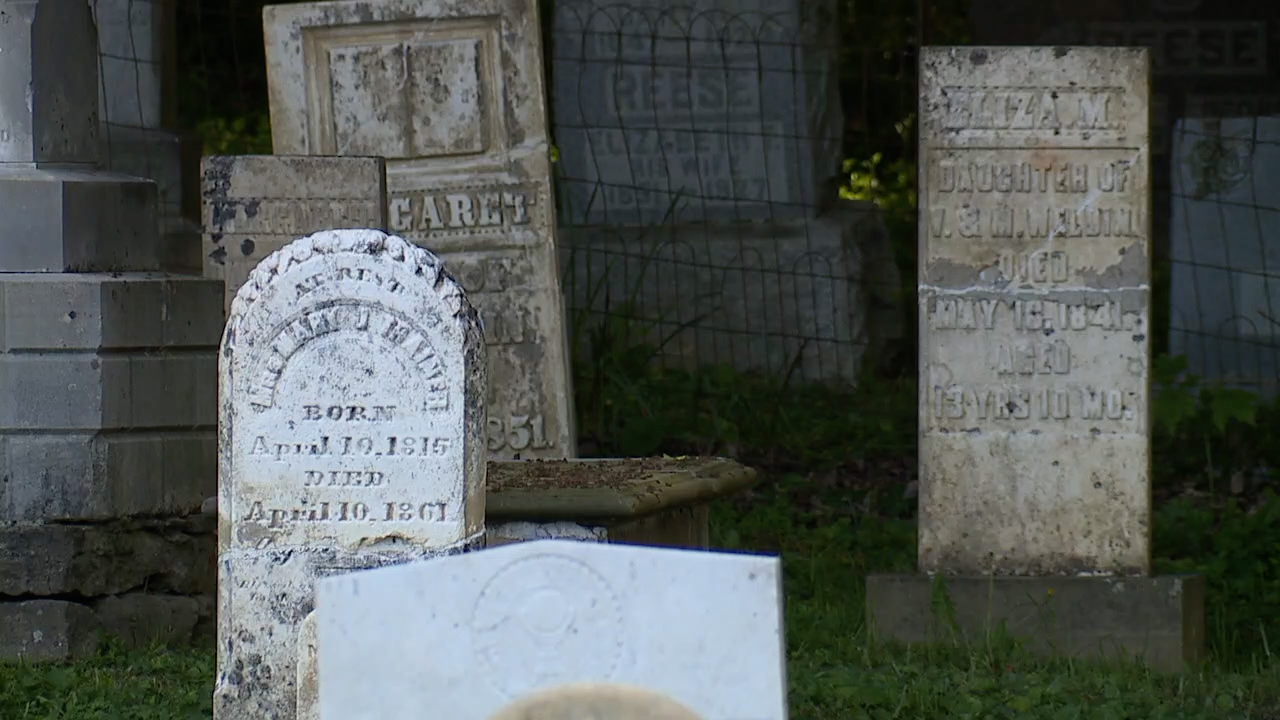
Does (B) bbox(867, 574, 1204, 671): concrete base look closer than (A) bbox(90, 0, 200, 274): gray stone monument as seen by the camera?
Yes

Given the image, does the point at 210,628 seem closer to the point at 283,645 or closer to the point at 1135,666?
the point at 283,645

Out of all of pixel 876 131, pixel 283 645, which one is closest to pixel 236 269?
pixel 283 645

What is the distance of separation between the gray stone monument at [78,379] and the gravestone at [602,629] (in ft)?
8.07

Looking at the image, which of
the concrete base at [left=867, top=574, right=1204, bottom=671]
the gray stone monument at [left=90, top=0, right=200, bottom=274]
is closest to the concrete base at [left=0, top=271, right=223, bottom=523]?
the concrete base at [left=867, top=574, right=1204, bottom=671]

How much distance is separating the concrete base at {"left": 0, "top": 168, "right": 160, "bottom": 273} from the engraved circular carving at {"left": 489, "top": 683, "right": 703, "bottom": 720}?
8.92ft

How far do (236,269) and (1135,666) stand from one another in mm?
2897

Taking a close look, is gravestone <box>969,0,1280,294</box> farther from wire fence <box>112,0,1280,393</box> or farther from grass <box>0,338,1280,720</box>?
grass <box>0,338,1280,720</box>

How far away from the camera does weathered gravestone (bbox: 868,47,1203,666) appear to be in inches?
206

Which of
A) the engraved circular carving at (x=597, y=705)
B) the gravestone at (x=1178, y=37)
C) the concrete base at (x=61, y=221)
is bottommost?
the engraved circular carving at (x=597, y=705)

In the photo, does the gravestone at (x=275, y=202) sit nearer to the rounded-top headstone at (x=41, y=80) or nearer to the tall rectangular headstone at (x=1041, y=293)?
the rounded-top headstone at (x=41, y=80)

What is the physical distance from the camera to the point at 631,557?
288cm

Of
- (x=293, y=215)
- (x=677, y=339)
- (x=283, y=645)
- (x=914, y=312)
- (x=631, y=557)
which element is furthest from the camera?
(x=914, y=312)

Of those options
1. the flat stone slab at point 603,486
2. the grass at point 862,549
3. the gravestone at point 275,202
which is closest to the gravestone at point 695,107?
the grass at point 862,549

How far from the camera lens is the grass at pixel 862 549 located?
4520mm
